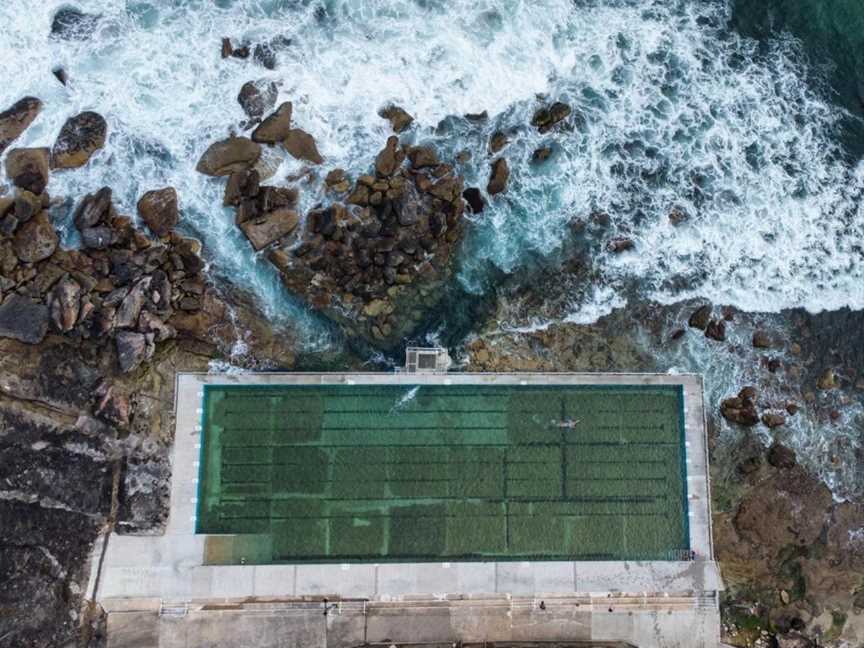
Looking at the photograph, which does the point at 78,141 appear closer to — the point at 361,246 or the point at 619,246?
the point at 361,246

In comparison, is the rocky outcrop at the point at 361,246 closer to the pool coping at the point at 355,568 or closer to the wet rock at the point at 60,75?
the pool coping at the point at 355,568

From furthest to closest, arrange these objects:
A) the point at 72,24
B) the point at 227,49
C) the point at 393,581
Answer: the point at 227,49 → the point at 72,24 → the point at 393,581

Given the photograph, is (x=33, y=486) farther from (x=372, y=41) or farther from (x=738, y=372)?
(x=738, y=372)

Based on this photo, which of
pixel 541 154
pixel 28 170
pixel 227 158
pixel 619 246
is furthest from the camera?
pixel 541 154

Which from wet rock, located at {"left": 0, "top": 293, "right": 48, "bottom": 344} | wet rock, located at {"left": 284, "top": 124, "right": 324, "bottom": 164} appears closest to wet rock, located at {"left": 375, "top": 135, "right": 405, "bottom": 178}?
wet rock, located at {"left": 284, "top": 124, "right": 324, "bottom": 164}

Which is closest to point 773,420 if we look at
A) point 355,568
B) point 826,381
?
point 826,381

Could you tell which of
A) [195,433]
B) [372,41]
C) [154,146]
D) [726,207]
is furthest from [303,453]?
[726,207]
